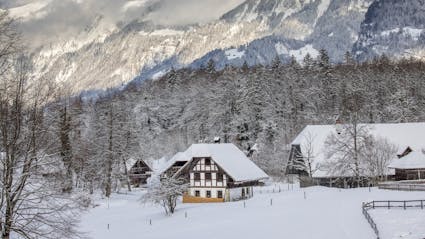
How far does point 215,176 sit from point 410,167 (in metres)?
25.6

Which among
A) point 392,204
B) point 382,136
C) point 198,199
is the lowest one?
point 198,199

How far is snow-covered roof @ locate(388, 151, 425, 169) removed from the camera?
67.7 metres

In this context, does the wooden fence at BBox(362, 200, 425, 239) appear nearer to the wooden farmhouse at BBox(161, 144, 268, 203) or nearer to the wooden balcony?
the wooden farmhouse at BBox(161, 144, 268, 203)

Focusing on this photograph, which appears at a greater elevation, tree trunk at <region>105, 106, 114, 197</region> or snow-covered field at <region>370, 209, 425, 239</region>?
tree trunk at <region>105, 106, 114, 197</region>

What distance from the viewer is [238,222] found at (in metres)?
46.2

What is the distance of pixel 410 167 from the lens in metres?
67.4

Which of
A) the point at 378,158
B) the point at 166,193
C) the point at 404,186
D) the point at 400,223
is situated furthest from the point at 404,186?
the point at 166,193

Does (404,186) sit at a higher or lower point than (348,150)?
lower

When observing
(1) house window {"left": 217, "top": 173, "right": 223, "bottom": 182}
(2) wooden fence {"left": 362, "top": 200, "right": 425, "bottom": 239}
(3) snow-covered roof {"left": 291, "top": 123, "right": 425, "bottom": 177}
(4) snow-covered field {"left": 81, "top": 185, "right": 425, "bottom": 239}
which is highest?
(3) snow-covered roof {"left": 291, "top": 123, "right": 425, "bottom": 177}

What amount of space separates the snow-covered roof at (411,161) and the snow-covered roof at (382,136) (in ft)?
8.78

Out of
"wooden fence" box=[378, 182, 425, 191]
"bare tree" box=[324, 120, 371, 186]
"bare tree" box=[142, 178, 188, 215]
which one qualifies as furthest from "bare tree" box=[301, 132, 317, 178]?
"bare tree" box=[142, 178, 188, 215]

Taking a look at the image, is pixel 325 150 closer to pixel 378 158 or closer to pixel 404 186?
pixel 378 158

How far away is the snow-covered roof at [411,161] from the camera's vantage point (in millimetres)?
67688

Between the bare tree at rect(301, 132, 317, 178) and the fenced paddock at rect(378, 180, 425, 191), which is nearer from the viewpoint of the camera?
the fenced paddock at rect(378, 180, 425, 191)
